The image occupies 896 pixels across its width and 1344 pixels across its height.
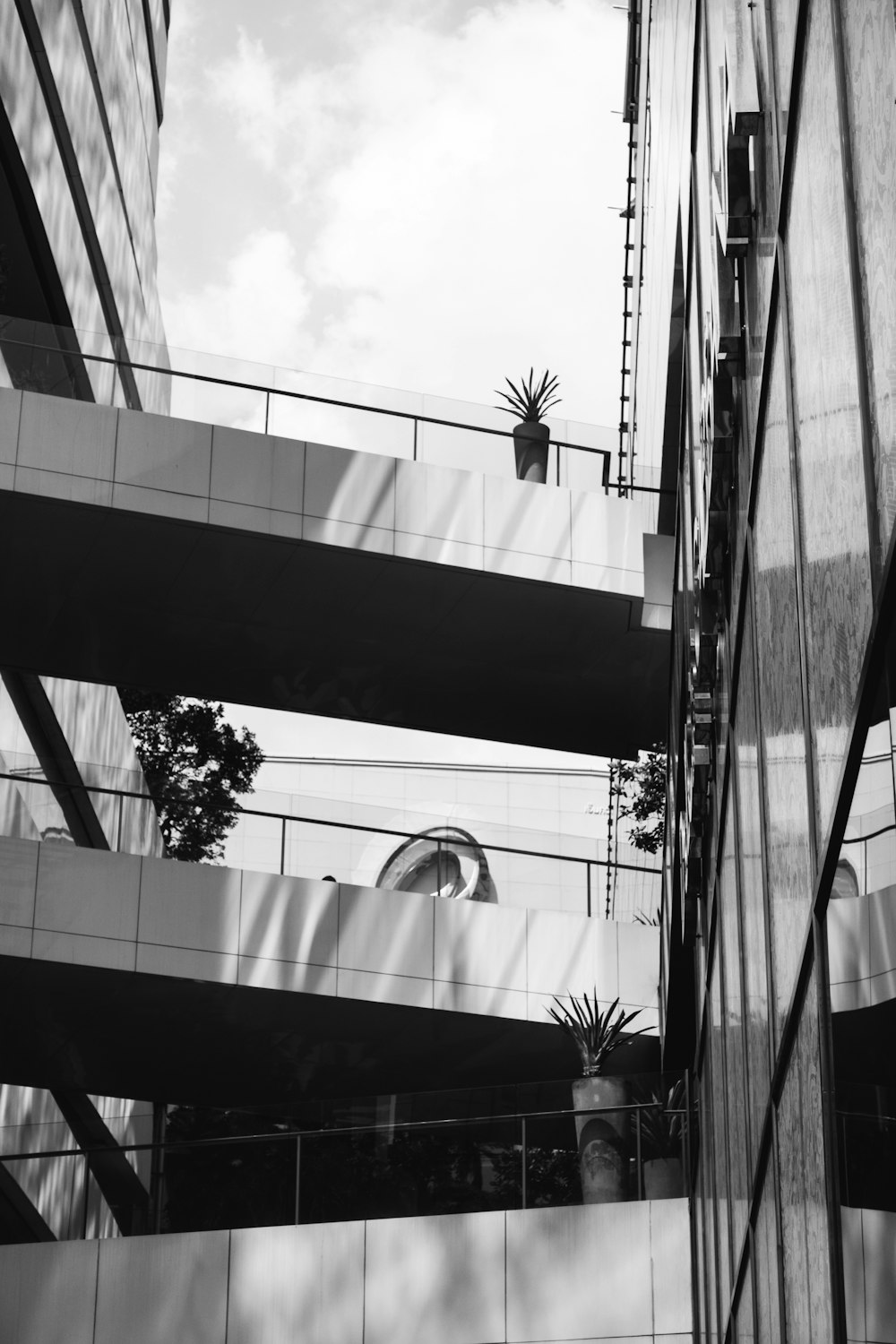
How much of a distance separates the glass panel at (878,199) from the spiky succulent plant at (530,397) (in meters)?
17.1

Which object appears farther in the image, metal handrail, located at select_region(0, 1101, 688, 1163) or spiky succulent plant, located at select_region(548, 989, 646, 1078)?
spiky succulent plant, located at select_region(548, 989, 646, 1078)

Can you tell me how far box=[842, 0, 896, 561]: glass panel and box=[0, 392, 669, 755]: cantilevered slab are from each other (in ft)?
51.7

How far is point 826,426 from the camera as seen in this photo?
363cm

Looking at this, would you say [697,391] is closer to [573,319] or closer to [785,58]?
[785,58]

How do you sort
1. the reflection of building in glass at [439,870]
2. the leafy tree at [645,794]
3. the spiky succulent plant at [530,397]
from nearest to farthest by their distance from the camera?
1. the reflection of building in glass at [439,870]
2. the spiky succulent plant at [530,397]
3. the leafy tree at [645,794]

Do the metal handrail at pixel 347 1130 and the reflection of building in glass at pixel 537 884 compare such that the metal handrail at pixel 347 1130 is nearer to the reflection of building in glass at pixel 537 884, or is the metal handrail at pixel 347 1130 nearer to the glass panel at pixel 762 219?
the reflection of building in glass at pixel 537 884

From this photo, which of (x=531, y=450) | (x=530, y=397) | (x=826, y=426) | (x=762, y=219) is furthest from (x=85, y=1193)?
(x=826, y=426)

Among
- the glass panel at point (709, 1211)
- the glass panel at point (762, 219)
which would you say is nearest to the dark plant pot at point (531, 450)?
the glass panel at point (709, 1211)

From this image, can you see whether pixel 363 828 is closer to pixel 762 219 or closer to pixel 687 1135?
pixel 687 1135

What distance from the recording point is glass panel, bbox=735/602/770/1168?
5.59 meters

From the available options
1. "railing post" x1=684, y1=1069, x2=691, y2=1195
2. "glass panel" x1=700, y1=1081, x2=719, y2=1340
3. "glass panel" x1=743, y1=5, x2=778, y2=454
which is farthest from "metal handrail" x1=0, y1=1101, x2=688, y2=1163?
"glass panel" x1=743, y1=5, x2=778, y2=454

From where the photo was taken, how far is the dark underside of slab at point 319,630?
753 inches

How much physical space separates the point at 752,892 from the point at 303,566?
1377 centimetres

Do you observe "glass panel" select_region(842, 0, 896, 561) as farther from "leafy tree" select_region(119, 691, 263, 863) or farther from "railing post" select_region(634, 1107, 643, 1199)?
"leafy tree" select_region(119, 691, 263, 863)
